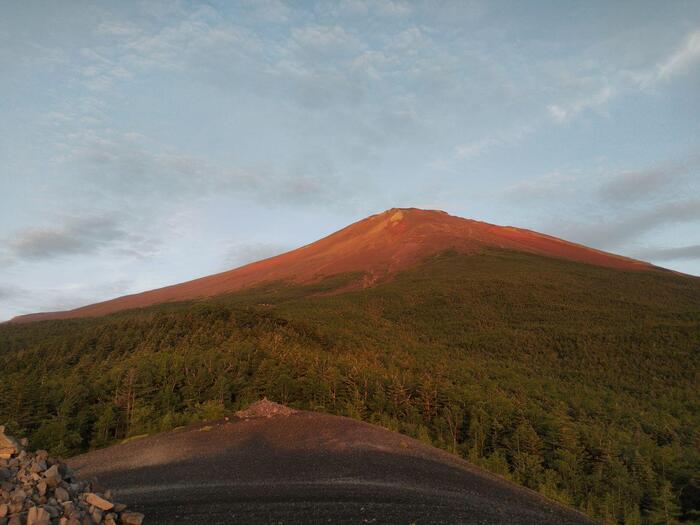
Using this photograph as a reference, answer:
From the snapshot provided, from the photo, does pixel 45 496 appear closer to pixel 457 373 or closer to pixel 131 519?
pixel 131 519

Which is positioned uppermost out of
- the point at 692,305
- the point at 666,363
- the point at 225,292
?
the point at 225,292

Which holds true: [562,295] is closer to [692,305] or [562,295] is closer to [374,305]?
[692,305]

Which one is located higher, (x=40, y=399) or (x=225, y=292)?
(x=225, y=292)

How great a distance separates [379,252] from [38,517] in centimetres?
11132

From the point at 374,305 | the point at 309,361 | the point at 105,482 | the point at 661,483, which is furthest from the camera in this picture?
the point at 374,305

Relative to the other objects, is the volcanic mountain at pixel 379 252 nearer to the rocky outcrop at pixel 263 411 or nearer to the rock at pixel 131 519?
the rocky outcrop at pixel 263 411

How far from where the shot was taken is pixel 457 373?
38.2 m

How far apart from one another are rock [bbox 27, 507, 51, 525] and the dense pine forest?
10835 millimetres

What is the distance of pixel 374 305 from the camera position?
254ft

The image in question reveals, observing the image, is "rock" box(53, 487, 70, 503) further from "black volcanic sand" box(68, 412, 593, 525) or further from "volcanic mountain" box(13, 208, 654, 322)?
"volcanic mountain" box(13, 208, 654, 322)

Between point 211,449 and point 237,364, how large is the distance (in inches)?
393

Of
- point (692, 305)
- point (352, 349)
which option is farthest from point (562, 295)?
point (352, 349)

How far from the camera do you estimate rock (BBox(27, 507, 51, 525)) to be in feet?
17.1

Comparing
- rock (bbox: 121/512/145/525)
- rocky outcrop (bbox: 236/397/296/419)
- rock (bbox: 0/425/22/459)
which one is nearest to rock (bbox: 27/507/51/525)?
rock (bbox: 121/512/145/525)
